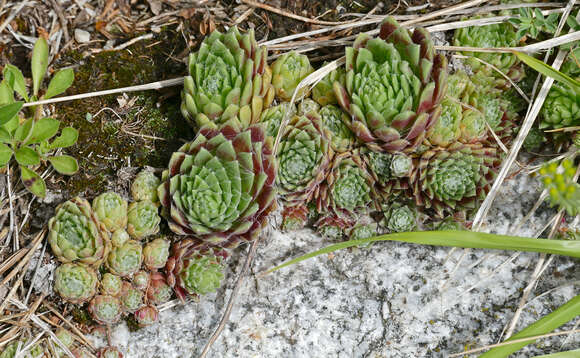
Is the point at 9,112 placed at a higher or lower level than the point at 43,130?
higher

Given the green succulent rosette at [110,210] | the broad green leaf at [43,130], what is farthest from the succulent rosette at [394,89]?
the broad green leaf at [43,130]

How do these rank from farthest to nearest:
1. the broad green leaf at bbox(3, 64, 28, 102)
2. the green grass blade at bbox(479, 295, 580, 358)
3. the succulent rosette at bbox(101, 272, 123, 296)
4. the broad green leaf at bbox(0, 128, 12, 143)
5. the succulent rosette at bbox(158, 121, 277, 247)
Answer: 1. the broad green leaf at bbox(3, 64, 28, 102)
2. the broad green leaf at bbox(0, 128, 12, 143)
3. the succulent rosette at bbox(101, 272, 123, 296)
4. the succulent rosette at bbox(158, 121, 277, 247)
5. the green grass blade at bbox(479, 295, 580, 358)

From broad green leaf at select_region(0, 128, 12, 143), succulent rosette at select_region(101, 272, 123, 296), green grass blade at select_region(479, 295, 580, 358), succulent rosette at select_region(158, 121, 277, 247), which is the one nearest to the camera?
green grass blade at select_region(479, 295, 580, 358)

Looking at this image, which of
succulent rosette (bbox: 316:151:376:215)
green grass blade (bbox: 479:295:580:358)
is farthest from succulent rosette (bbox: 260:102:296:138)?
green grass blade (bbox: 479:295:580:358)

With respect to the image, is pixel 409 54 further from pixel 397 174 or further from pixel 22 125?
pixel 22 125

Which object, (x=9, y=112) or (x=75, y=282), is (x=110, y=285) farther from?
(x=9, y=112)

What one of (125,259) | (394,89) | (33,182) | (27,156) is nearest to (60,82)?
(27,156)

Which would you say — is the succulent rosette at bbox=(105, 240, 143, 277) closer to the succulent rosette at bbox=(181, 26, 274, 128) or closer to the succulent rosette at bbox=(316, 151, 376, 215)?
the succulent rosette at bbox=(181, 26, 274, 128)
